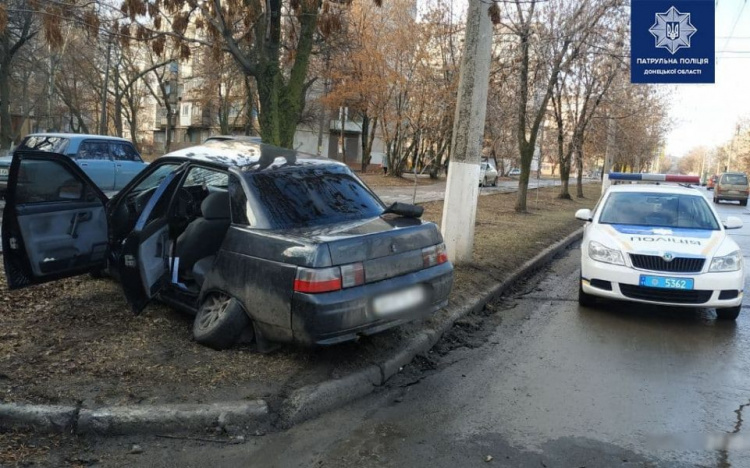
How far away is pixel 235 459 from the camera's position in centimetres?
350

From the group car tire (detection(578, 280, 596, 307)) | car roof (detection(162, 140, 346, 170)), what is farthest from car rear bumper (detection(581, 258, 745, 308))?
car roof (detection(162, 140, 346, 170))

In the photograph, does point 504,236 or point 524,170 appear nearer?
point 504,236

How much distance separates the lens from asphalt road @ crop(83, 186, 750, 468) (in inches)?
141

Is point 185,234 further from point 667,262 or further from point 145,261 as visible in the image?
point 667,262

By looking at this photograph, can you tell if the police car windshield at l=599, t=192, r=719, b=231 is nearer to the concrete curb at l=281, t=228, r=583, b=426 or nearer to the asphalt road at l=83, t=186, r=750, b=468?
the asphalt road at l=83, t=186, r=750, b=468

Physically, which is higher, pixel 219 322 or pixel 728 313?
pixel 219 322

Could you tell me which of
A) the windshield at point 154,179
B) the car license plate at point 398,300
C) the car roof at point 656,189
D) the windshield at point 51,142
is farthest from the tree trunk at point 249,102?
the car license plate at point 398,300

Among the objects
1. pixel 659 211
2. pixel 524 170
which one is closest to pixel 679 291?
pixel 659 211

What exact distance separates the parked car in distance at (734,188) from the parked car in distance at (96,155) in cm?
3135

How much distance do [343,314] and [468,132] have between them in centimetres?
467

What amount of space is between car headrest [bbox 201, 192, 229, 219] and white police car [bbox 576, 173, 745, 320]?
424cm

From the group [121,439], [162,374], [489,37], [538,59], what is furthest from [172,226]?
[538,59]

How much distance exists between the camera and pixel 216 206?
17.1ft

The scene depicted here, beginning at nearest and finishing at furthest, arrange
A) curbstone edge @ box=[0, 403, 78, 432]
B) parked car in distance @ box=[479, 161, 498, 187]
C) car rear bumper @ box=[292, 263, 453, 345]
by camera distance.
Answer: curbstone edge @ box=[0, 403, 78, 432]
car rear bumper @ box=[292, 263, 453, 345]
parked car in distance @ box=[479, 161, 498, 187]
